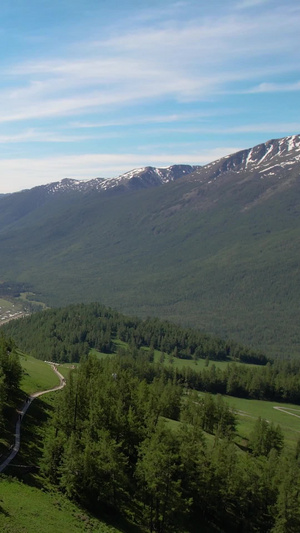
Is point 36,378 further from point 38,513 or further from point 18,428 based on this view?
point 38,513

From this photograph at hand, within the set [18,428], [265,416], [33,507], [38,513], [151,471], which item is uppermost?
[18,428]

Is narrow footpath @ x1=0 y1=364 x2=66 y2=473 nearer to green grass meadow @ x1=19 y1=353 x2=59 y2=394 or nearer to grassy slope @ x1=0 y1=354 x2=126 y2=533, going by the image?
grassy slope @ x1=0 y1=354 x2=126 y2=533

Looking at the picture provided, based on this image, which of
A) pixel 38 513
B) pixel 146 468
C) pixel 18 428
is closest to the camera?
pixel 38 513

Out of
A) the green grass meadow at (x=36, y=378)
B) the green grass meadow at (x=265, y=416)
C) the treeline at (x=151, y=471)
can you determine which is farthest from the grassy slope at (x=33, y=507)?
the green grass meadow at (x=265, y=416)

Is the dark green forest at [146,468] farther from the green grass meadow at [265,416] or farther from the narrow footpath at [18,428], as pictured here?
the green grass meadow at [265,416]

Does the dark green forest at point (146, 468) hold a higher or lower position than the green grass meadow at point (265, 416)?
higher

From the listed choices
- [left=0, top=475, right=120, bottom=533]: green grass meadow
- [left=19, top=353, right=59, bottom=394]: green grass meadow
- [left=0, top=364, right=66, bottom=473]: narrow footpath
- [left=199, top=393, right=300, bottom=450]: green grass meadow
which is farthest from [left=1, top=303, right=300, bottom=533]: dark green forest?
[left=199, top=393, right=300, bottom=450]: green grass meadow

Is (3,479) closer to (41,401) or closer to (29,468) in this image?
(29,468)

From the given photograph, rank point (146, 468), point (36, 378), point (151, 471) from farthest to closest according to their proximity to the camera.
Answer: point (36, 378) < point (146, 468) < point (151, 471)

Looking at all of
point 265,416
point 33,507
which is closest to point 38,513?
point 33,507

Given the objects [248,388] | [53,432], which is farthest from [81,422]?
[248,388]
